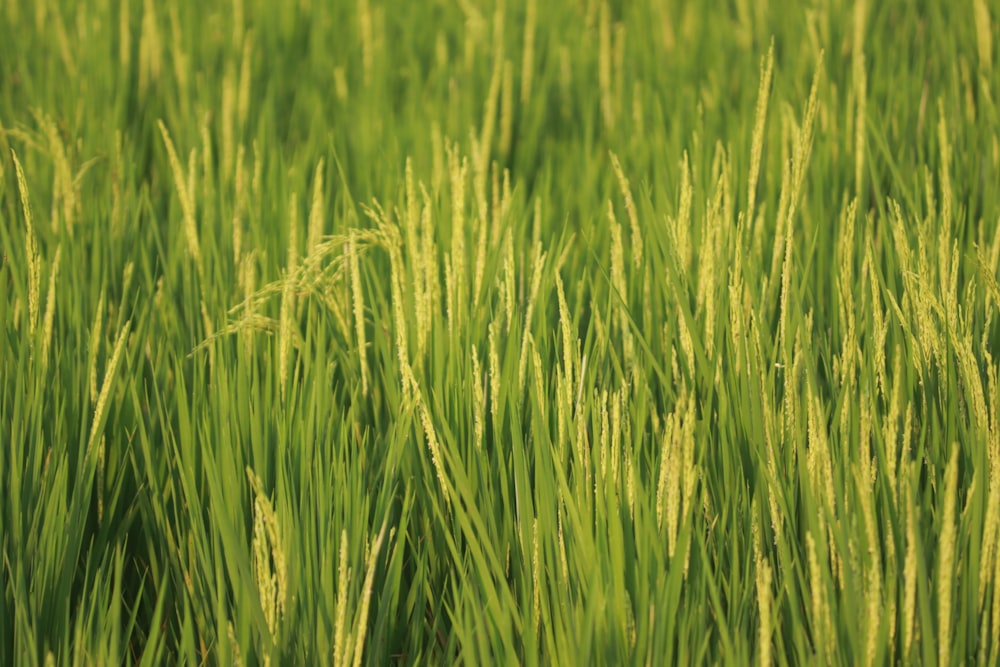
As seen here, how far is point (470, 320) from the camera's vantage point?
1409 mm

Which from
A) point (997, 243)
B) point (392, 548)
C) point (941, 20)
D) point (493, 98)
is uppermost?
point (941, 20)

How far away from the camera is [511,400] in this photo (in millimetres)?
1226

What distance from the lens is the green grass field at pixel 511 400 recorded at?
108 cm

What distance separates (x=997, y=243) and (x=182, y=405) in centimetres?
115

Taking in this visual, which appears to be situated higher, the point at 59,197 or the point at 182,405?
the point at 59,197

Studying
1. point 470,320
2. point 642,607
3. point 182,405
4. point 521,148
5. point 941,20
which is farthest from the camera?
point 941,20

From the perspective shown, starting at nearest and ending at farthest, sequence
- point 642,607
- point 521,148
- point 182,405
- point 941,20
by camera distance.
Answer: point 642,607 → point 182,405 → point 521,148 → point 941,20

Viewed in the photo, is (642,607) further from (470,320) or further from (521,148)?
(521,148)

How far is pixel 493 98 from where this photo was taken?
2.06 m

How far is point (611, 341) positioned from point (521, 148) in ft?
2.73

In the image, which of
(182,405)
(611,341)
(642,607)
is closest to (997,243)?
(611,341)

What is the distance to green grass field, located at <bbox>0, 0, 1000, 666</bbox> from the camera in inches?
42.6

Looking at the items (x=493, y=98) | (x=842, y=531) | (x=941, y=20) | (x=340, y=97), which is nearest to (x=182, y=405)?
(x=842, y=531)

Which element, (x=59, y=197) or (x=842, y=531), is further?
(x=59, y=197)
